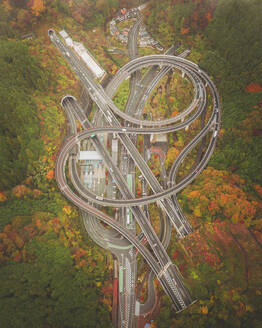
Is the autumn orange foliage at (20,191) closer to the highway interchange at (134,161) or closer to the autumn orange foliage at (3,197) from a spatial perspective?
the autumn orange foliage at (3,197)

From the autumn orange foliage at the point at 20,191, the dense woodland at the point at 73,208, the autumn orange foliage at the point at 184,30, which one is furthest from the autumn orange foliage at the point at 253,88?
the autumn orange foliage at the point at 20,191

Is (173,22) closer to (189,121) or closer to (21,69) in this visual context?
(189,121)

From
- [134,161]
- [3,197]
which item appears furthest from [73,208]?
[134,161]

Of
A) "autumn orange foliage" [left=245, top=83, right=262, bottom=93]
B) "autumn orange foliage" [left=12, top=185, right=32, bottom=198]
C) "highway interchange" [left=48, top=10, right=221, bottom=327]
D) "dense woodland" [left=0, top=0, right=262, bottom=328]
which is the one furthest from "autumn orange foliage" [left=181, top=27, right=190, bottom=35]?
"autumn orange foliage" [left=12, top=185, right=32, bottom=198]

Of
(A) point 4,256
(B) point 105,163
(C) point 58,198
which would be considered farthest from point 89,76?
(A) point 4,256

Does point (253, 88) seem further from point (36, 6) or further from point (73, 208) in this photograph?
point (36, 6)

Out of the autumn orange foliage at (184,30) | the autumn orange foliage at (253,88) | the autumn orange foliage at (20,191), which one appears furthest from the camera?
the autumn orange foliage at (184,30)
